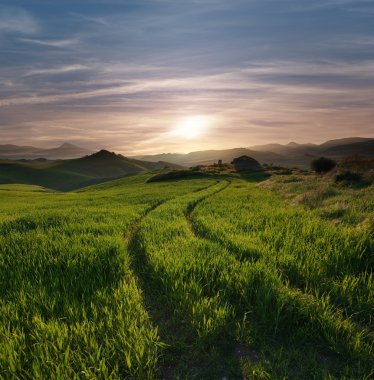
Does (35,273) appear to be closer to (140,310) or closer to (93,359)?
(140,310)

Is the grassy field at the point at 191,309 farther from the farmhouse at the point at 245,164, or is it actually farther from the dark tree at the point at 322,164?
the farmhouse at the point at 245,164

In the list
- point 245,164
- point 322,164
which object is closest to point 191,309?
point 322,164

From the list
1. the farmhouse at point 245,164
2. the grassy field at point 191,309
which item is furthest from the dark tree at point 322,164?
the grassy field at point 191,309

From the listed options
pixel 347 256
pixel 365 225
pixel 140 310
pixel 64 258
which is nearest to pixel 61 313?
pixel 140 310

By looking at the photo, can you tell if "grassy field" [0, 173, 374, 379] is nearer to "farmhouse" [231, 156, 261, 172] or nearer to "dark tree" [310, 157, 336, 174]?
"dark tree" [310, 157, 336, 174]

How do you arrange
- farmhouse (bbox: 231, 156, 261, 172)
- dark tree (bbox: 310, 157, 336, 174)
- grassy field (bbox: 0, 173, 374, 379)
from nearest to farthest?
1. grassy field (bbox: 0, 173, 374, 379)
2. dark tree (bbox: 310, 157, 336, 174)
3. farmhouse (bbox: 231, 156, 261, 172)

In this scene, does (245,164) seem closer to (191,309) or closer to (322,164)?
(322,164)

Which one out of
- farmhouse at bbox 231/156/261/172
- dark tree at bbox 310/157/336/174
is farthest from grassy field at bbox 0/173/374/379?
farmhouse at bbox 231/156/261/172

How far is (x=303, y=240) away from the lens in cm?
759

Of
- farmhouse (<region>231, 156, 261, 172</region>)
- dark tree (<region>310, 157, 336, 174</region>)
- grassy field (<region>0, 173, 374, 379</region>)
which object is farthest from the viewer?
farmhouse (<region>231, 156, 261, 172</region>)

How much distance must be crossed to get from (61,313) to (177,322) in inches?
73.7

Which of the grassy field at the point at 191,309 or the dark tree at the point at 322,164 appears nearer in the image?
the grassy field at the point at 191,309

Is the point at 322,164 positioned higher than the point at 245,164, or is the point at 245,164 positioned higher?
the point at 245,164

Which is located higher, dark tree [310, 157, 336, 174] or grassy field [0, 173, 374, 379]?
dark tree [310, 157, 336, 174]
